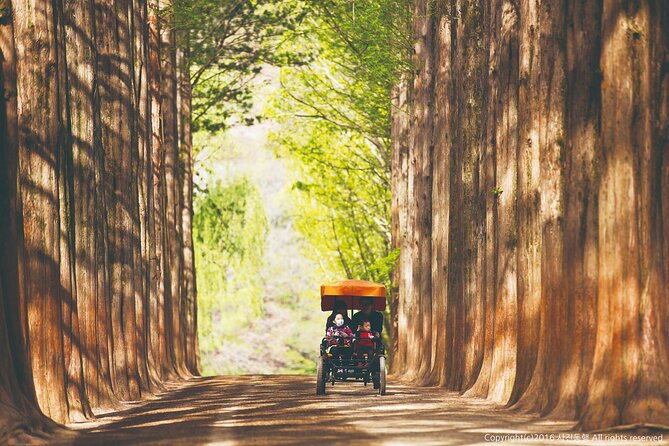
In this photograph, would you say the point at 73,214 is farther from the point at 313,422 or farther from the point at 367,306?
the point at 367,306

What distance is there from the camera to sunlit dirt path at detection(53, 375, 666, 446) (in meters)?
14.8

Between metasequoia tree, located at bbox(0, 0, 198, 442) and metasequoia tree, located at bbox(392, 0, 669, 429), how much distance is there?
6.60m

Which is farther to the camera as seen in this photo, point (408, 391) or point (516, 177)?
point (408, 391)

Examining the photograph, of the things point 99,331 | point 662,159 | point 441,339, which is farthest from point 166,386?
point 662,159

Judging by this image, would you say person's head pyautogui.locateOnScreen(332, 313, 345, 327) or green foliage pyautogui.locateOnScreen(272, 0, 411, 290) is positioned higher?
green foliage pyautogui.locateOnScreen(272, 0, 411, 290)

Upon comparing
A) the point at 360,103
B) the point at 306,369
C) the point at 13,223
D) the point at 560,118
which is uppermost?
the point at 360,103

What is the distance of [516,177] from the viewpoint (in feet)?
75.5

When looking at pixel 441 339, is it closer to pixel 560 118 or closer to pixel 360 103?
pixel 560 118

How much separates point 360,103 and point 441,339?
17.0 meters

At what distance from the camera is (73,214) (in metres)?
21.5

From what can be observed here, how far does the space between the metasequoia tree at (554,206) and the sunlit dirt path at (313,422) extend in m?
0.92

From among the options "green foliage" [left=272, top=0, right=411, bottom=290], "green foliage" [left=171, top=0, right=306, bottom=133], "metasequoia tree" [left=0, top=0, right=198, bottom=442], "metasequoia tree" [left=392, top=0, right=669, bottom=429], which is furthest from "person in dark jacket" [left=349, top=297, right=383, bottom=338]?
"green foliage" [left=171, top=0, right=306, bottom=133]

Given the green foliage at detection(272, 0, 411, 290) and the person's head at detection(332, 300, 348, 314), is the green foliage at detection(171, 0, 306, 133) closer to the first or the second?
the green foliage at detection(272, 0, 411, 290)

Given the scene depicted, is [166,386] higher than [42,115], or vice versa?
[42,115]
